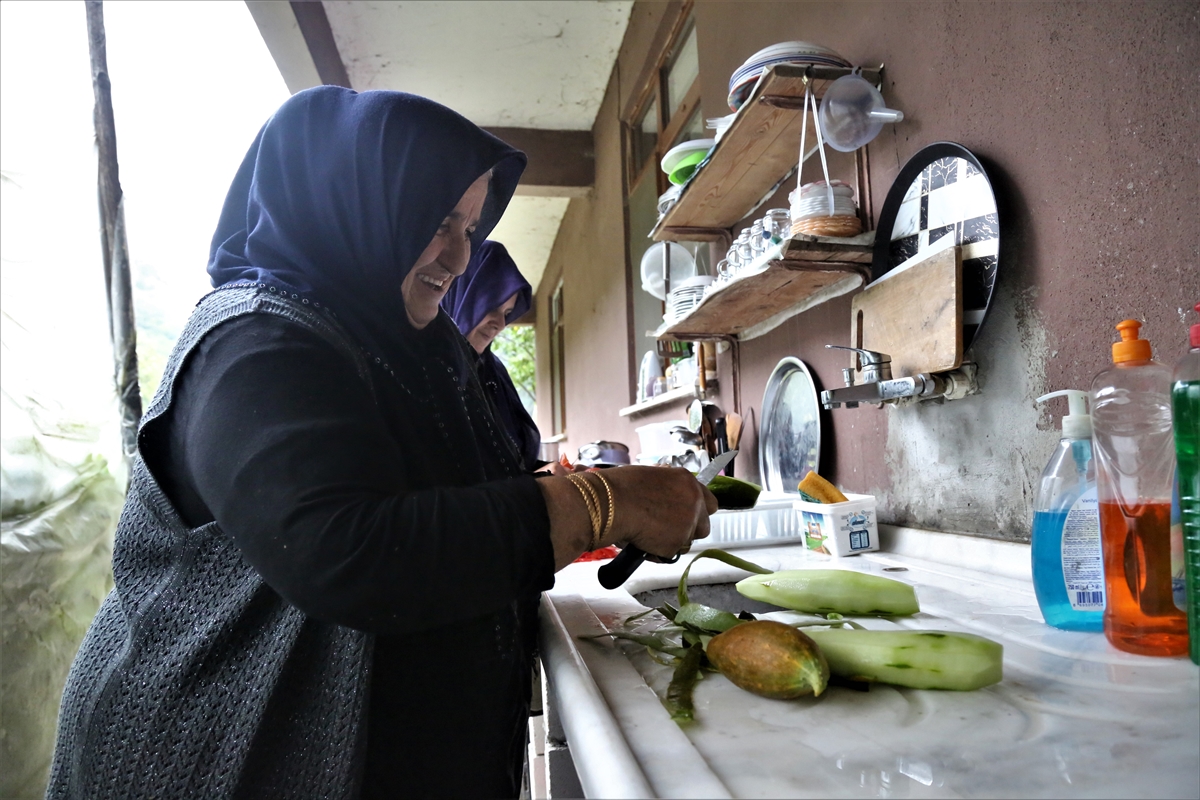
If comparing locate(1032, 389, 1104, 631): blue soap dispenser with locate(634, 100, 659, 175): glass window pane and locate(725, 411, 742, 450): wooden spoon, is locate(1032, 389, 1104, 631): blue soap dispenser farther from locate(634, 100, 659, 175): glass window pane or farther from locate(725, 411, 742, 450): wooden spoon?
locate(634, 100, 659, 175): glass window pane

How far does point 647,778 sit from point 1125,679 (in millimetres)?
555

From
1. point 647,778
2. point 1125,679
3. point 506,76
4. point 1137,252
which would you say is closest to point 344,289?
point 647,778

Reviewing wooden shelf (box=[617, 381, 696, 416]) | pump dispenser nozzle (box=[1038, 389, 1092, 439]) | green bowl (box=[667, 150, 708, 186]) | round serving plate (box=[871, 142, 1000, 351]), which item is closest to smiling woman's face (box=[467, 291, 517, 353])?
green bowl (box=[667, 150, 708, 186])

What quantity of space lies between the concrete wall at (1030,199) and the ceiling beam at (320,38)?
3032 millimetres

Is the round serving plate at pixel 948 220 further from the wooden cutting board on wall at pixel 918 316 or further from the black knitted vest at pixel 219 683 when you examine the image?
the black knitted vest at pixel 219 683

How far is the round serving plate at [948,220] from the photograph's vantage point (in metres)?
1.37

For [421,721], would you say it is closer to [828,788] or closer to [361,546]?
[361,546]

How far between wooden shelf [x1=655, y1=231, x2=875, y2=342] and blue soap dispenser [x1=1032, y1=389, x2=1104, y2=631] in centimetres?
85

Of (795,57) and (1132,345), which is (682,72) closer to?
(795,57)

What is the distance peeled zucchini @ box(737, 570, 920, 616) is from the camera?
1041mm

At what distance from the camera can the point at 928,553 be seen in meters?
1.54

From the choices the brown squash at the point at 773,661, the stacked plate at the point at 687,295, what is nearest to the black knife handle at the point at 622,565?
the brown squash at the point at 773,661

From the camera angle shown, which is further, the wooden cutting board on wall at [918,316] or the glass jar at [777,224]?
the glass jar at [777,224]

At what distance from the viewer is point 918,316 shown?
149 cm
